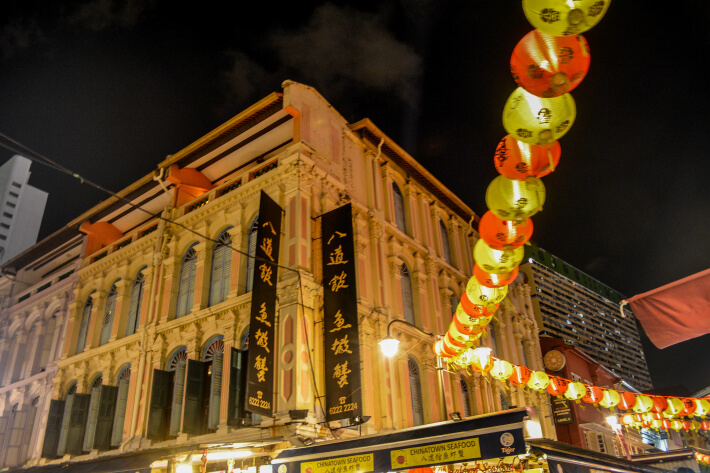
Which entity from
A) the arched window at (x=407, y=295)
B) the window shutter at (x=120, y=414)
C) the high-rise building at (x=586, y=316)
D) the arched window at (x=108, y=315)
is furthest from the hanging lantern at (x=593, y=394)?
the high-rise building at (x=586, y=316)

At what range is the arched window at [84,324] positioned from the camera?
20781mm

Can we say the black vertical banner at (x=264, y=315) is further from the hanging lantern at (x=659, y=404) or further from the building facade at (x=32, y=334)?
the building facade at (x=32, y=334)

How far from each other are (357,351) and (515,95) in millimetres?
9313

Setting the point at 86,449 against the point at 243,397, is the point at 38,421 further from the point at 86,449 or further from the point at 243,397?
the point at 243,397

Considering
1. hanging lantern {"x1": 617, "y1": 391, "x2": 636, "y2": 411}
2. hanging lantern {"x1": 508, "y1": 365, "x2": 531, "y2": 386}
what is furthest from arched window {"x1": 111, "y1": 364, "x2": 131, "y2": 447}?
hanging lantern {"x1": 617, "y1": 391, "x2": 636, "y2": 411}

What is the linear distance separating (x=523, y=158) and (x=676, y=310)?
10.8 ft

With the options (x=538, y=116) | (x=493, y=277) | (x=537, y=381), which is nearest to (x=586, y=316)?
(x=537, y=381)

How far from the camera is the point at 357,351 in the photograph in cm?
1322

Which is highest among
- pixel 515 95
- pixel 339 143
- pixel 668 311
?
pixel 339 143

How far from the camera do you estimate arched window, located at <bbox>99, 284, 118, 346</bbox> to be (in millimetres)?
19891

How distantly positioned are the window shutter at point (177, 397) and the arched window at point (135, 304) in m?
3.71

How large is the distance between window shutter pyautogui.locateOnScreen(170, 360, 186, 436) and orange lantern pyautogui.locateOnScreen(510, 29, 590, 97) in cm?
1427

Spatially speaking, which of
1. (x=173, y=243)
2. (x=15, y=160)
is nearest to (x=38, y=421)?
(x=173, y=243)

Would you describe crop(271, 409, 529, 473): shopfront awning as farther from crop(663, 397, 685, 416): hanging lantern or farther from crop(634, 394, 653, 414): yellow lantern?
crop(663, 397, 685, 416): hanging lantern
